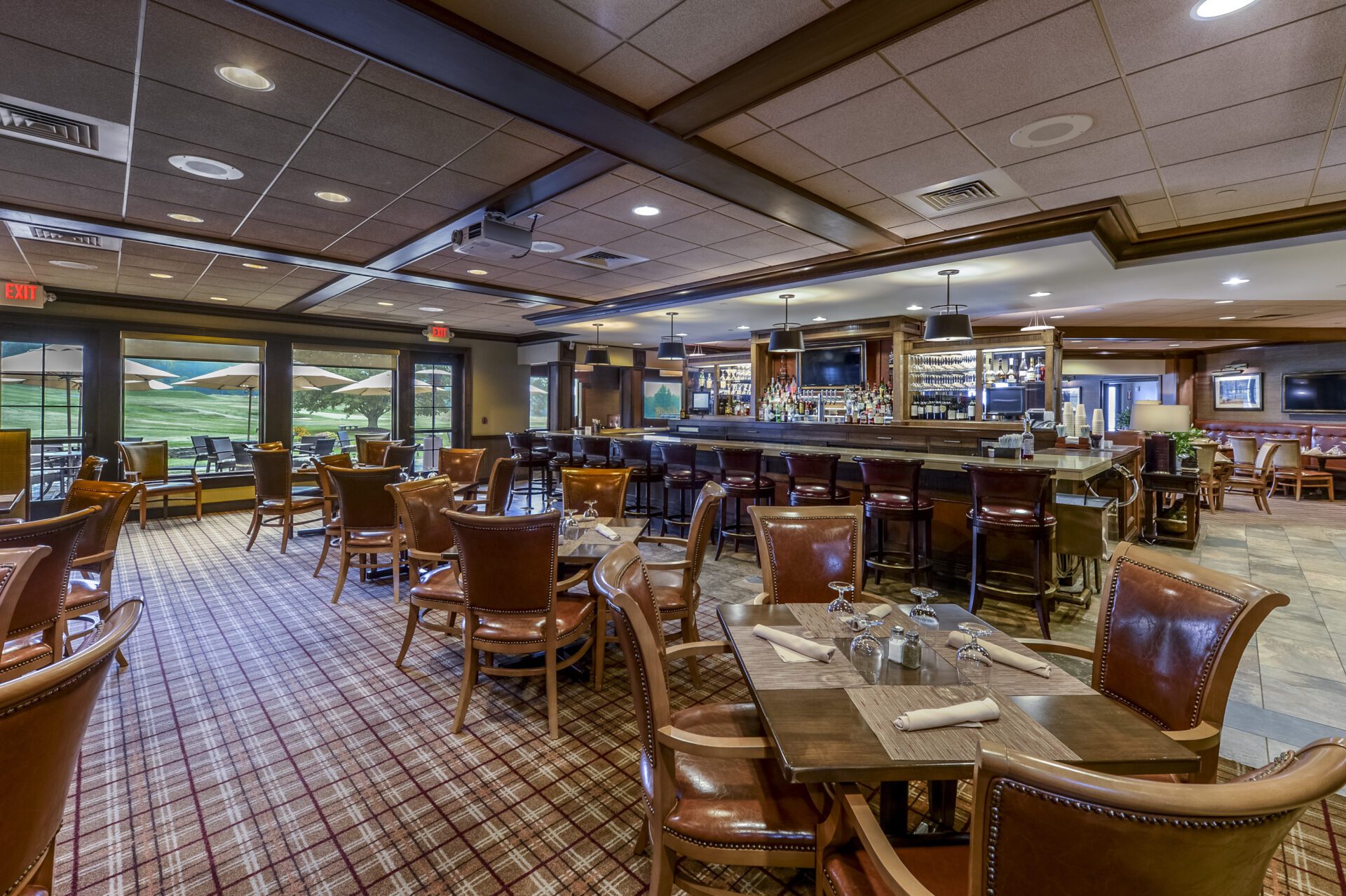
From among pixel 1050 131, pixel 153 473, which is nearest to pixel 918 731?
pixel 1050 131

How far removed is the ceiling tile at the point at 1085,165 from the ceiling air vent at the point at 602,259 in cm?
332

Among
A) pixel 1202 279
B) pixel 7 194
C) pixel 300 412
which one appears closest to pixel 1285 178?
pixel 1202 279

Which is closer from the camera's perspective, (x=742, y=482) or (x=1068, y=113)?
(x=1068, y=113)

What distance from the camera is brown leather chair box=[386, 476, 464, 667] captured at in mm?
3123

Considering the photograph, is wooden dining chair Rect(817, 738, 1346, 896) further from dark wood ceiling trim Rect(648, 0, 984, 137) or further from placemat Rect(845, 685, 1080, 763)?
dark wood ceiling trim Rect(648, 0, 984, 137)

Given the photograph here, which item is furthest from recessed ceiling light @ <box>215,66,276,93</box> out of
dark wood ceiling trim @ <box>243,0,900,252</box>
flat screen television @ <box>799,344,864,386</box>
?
flat screen television @ <box>799,344,864,386</box>

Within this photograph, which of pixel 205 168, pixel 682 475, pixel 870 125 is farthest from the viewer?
pixel 682 475

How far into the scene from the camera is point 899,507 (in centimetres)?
446

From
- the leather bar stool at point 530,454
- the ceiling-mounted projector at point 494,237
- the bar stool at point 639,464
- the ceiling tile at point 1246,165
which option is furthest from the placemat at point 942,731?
the leather bar stool at point 530,454

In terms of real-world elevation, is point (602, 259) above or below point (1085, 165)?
above

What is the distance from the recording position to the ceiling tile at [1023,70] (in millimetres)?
2348

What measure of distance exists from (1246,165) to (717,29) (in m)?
3.42

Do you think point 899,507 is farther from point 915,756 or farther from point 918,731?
point 915,756

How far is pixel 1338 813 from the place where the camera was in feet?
7.20
